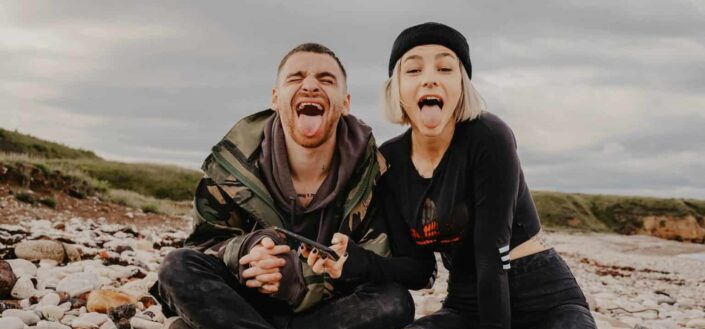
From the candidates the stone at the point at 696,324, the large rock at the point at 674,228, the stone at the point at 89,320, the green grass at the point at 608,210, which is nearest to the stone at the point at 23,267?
the stone at the point at 89,320

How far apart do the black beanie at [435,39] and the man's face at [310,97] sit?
546 millimetres

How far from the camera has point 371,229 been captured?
4.55 meters

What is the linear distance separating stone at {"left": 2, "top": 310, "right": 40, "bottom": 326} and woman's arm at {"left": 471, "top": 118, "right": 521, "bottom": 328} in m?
3.74

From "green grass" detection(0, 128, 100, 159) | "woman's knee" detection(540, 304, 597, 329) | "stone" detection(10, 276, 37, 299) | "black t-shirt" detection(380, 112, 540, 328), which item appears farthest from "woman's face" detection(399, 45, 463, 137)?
"green grass" detection(0, 128, 100, 159)

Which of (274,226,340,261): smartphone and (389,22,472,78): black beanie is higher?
(389,22,472,78): black beanie

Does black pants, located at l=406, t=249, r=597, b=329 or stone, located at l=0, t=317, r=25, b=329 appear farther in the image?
stone, located at l=0, t=317, r=25, b=329

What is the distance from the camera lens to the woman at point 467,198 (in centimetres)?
392

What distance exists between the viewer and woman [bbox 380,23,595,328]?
3.92 m

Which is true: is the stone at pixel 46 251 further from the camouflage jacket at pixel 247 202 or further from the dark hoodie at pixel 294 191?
the dark hoodie at pixel 294 191

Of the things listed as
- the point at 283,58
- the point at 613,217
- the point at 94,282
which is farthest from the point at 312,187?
the point at 613,217

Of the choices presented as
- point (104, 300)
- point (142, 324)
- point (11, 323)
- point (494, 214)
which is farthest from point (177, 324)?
point (494, 214)

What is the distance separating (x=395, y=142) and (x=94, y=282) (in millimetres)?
3857

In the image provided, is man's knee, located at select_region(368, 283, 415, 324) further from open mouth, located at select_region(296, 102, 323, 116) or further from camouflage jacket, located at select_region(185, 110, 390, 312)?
open mouth, located at select_region(296, 102, 323, 116)

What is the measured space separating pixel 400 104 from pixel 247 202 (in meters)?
1.26
